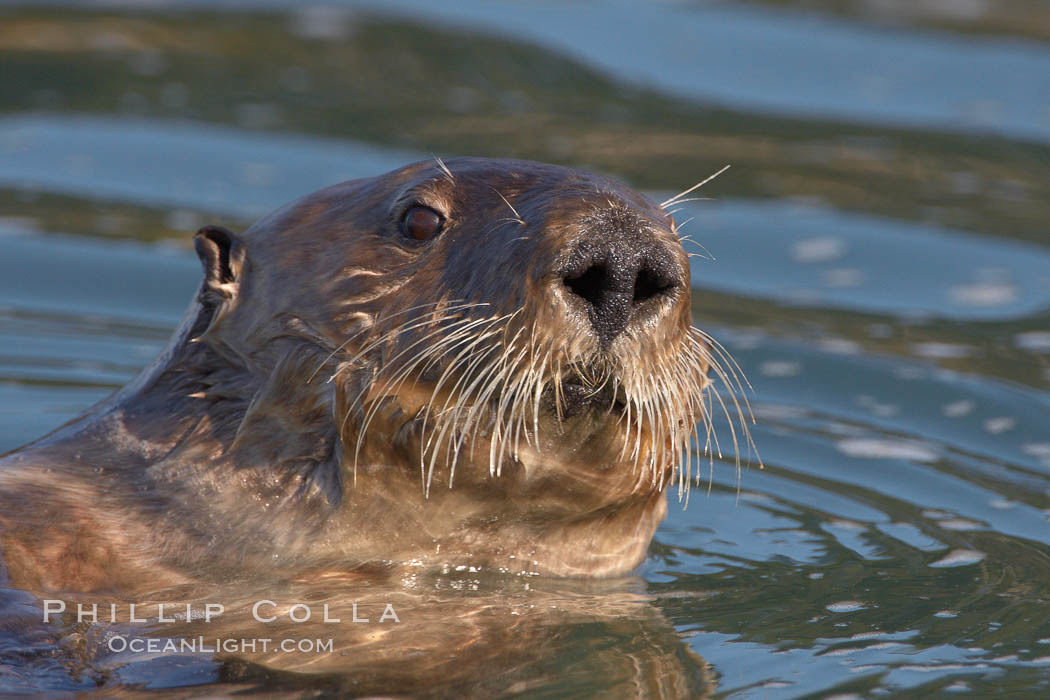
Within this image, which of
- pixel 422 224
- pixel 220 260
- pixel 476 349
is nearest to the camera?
pixel 476 349

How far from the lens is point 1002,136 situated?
38.2 ft

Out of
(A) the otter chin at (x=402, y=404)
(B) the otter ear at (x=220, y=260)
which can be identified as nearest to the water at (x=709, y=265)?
(A) the otter chin at (x=402, y=404)

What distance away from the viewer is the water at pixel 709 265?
4641 mm

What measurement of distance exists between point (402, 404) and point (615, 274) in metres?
0.72

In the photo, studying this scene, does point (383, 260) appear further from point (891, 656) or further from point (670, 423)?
point (891, 656)

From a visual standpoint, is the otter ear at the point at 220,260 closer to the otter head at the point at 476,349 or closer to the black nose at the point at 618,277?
the otter head at the point at 476,349

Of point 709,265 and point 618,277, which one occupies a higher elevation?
point 618,277

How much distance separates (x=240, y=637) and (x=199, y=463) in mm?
572

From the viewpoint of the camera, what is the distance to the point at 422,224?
4.71 metres

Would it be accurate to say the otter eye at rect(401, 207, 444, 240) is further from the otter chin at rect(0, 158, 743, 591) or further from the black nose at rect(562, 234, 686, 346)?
the black nose at rect(562, 234, 686, 346)

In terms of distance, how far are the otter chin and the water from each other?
0.58ft

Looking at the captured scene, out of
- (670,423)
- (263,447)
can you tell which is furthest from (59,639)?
(670,423)

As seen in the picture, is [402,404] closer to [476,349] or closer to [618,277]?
[476,349]

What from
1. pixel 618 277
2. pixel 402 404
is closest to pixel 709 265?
pixel 402 404
